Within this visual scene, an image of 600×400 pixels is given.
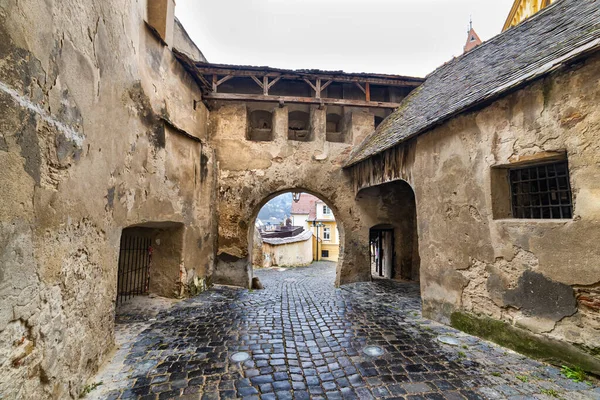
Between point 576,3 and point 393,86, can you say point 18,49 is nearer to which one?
point 576,3

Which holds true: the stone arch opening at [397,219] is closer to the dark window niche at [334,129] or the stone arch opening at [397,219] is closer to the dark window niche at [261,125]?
the dark window niche at [334,129]

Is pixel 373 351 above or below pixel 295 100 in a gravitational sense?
below

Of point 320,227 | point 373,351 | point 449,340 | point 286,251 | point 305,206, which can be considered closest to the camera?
point 373,351

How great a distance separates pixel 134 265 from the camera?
7.57 meters

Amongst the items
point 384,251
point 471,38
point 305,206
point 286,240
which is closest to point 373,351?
point 384,251

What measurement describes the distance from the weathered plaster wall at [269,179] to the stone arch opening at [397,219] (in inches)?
25.1

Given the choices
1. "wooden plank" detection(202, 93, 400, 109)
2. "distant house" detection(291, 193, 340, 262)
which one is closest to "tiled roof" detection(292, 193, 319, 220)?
"distant house" detection(291, 193, 340, 262)

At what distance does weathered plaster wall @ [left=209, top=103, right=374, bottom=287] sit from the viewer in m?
9.62

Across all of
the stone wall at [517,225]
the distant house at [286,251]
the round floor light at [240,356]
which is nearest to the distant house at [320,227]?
the distant house at [286,251]

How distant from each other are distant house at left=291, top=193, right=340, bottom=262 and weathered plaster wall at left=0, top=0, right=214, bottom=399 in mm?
16697

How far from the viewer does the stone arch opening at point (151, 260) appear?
7.40m

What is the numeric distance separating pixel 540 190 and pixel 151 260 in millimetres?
8884

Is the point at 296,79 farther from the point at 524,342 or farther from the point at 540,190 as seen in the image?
the point at 524,342

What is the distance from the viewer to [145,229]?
7.59 metres
